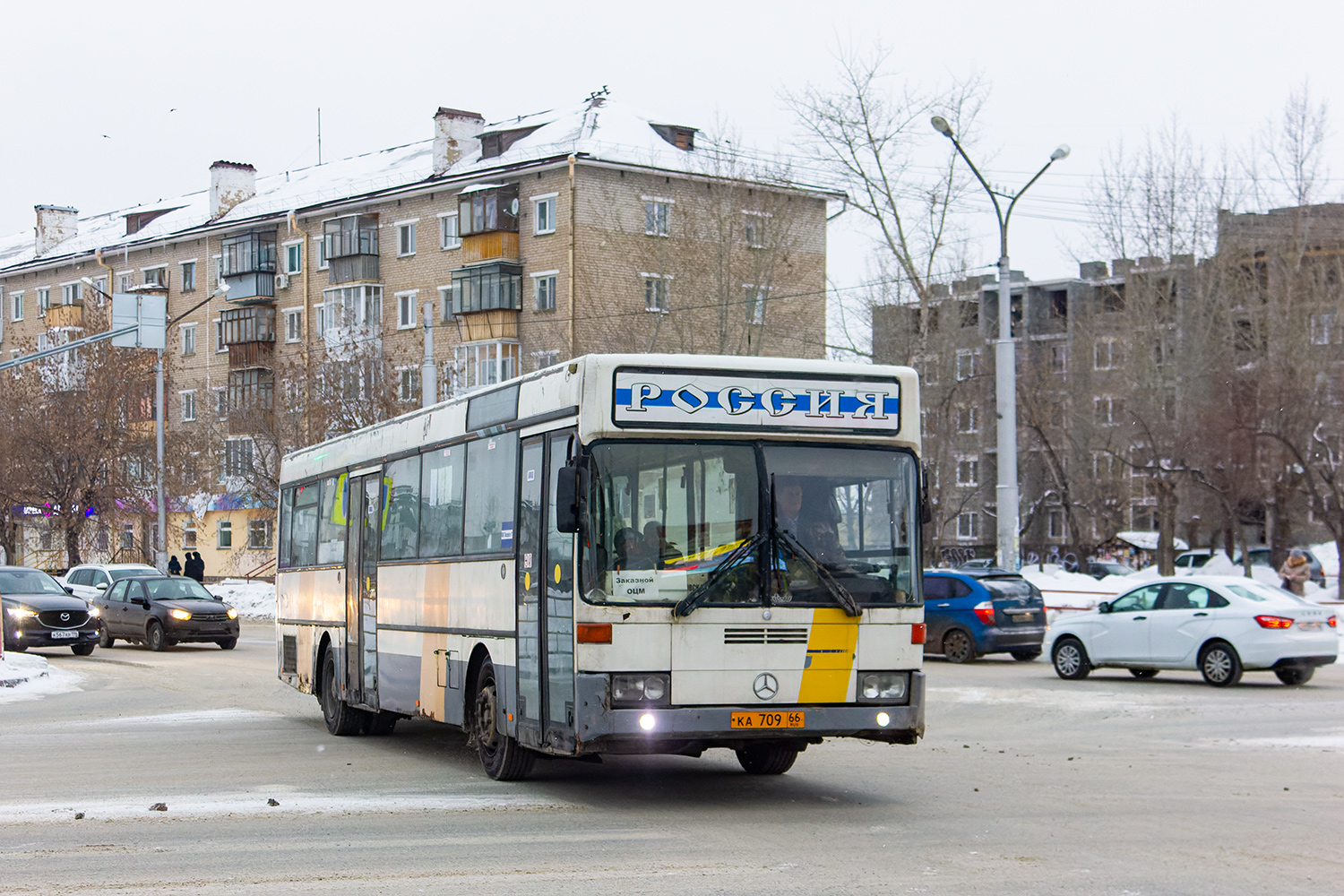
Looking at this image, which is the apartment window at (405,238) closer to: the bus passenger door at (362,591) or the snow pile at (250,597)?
the snow pile at (250,597)

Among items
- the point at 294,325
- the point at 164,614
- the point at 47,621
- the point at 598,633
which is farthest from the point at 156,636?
the point at 294,325

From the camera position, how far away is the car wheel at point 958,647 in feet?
85.8

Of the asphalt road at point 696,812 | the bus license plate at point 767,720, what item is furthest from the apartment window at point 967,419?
the bus license plate at point 767,720

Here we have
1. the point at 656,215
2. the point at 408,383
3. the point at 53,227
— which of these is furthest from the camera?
the point at 53,227

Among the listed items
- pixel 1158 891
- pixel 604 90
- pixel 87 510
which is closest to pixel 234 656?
pixel 1158 891

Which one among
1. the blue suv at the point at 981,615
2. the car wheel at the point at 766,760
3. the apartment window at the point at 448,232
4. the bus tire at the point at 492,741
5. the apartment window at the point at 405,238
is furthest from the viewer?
the apartment window at the point at 405,238

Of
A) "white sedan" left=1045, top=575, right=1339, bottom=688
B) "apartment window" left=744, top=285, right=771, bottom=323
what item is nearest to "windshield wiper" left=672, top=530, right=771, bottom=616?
"white sedan" left=1045, top=575, right=1339, bottom=688

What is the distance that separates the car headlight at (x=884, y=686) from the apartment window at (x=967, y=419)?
43.6 metres

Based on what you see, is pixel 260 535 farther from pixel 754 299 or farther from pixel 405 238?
pixel 754 299

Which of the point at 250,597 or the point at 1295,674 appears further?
the point at 250,597

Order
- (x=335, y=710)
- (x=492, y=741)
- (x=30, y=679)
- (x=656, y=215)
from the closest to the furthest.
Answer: (x=492, y=741), (x=335, y=710), (x=30, y=679), (x=656, y=215)

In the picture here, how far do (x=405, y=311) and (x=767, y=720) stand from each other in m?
58.6

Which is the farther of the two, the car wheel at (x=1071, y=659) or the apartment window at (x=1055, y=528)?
the apartment window at (x=1055, y=528)

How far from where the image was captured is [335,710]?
53.8 feet
